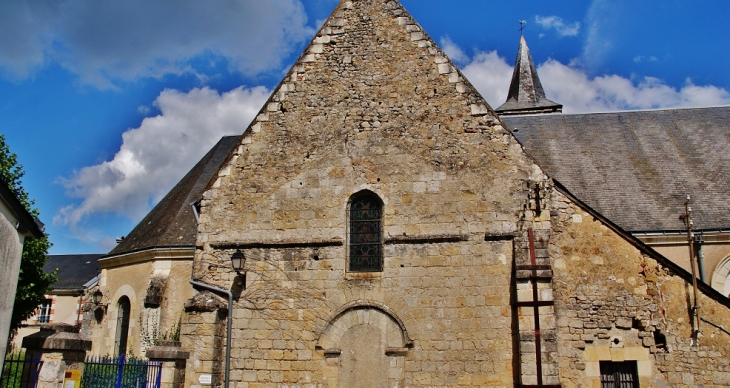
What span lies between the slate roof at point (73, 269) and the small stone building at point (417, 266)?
2693 cm

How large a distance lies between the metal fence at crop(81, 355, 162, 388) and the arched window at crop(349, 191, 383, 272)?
364 cm

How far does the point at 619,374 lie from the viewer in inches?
353

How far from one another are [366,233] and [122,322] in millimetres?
10428

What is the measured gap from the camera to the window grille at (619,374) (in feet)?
29.4

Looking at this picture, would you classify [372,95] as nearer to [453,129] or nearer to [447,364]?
[453,129]

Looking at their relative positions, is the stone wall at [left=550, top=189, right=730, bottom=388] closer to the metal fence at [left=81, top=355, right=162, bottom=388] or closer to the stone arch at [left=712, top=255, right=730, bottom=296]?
the stone arch at [left=712, top=255, right=730, bottom=296]

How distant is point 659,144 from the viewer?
1703 centimetres

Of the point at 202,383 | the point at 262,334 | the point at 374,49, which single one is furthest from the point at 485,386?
the point at 374,49

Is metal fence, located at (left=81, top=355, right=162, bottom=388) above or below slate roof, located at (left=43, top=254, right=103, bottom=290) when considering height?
below

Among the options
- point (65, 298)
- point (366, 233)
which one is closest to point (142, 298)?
point (366, 233)

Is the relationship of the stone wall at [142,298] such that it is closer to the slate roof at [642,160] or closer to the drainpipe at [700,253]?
the slate roof at [642,160]

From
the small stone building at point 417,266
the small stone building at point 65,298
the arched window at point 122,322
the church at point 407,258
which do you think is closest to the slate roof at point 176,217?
the arched window at point 122,322

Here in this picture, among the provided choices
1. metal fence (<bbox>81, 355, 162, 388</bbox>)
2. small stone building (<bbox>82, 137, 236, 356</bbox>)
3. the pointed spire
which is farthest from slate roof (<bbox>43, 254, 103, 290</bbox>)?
metal fence (<bbox>81, 355, 162, 388</bbox>)

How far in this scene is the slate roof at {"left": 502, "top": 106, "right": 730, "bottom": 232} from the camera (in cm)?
1459
